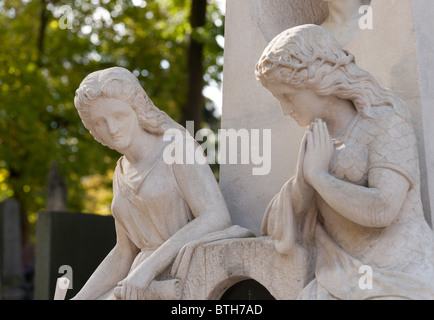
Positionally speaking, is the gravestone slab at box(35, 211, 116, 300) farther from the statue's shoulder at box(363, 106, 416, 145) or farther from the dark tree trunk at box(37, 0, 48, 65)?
the dark tree trunk at box(37, 0, 48, 65)

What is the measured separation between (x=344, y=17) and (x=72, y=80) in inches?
503

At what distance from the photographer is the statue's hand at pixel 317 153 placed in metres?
4.17

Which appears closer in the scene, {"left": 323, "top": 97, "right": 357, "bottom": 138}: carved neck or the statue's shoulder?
the statue's shoulder

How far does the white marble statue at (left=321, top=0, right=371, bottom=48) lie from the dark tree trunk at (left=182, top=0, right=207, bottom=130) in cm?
814

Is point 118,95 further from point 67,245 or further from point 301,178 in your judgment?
point 67,245

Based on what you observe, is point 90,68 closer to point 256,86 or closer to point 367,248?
point 256,86

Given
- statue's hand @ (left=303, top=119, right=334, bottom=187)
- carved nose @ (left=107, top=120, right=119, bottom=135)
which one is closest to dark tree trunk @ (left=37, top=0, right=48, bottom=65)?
carved nose @ (left=107, top=120, right=119, bottom=135)

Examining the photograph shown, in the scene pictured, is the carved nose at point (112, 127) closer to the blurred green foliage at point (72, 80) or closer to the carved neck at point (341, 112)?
the carved neck at point (341, 112)

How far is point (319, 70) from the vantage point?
13.8 ft

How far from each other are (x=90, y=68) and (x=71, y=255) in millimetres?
8623

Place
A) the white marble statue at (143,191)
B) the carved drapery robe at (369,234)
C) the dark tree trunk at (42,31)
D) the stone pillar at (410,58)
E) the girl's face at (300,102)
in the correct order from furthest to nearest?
the dark tree trunk at (42,31), the white marble statue at (143,191), the stone pillar at (410,58), the girl's face at (300,102), the carved drapery robe at (369,234)

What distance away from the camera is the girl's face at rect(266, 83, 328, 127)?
4.27 metres

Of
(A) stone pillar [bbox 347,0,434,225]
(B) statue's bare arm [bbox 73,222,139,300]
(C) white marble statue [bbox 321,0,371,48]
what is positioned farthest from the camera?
(B) statue's bare arm [bbox 73,222,139,300]

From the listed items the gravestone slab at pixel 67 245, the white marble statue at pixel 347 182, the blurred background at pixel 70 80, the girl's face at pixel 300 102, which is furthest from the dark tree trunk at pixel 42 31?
the white marble statue at pixel 347 182
